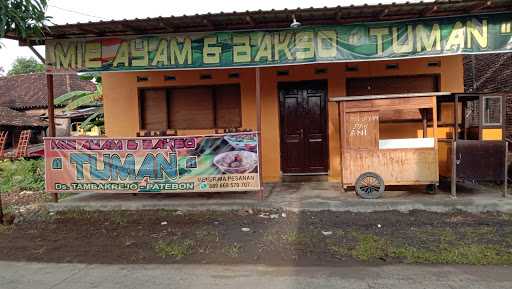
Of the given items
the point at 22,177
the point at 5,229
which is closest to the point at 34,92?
the point at 22,177

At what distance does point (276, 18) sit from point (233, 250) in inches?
167

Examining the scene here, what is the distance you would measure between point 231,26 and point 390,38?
3019mm

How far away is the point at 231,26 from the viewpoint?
8.12 metres

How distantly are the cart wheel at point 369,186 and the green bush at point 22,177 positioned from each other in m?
8.86

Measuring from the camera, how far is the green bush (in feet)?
39.9

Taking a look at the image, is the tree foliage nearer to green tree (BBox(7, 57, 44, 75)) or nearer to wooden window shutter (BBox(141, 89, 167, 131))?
wooden window shutter (BBox(141, 89, 167, 131))

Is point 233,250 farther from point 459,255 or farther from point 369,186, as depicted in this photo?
point 369,186

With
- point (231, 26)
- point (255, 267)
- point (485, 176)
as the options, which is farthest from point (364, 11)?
point (255, 267)

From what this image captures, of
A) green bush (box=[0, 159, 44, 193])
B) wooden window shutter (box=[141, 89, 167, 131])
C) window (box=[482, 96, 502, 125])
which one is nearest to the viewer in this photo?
window (box=[482, 96, 502, 125])

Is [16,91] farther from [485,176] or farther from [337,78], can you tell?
[485,176]

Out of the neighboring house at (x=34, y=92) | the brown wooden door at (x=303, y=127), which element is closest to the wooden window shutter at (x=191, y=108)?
the brown wooden door at (x=303, y=127)

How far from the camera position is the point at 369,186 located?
26.8 ft

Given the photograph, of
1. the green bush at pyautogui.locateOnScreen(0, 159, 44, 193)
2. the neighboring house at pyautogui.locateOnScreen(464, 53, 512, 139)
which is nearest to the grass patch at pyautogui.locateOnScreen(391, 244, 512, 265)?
the neighboring house at pyautogui.locateOnScreen(464, 53, 512, 139)

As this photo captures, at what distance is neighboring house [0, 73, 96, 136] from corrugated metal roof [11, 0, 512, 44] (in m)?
23.0
